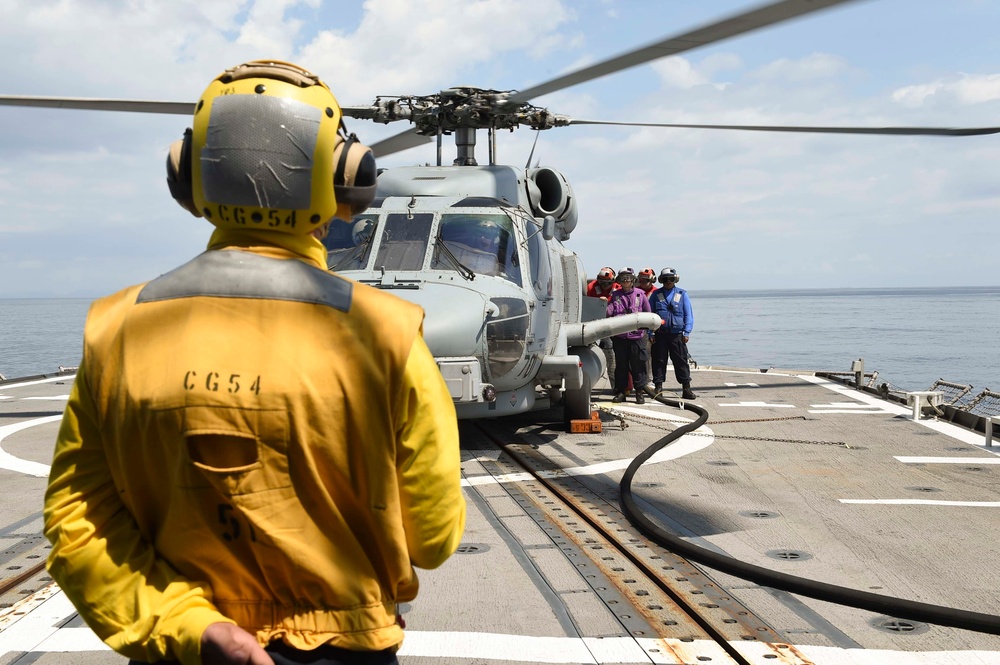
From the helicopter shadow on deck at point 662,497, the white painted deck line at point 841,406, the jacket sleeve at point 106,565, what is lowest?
the white painted deck line at point 841,406

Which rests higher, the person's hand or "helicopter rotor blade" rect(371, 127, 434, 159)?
"helicopter rotor blade" rect(371, 127, 434, 159)

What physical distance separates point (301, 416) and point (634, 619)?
2.94 meters

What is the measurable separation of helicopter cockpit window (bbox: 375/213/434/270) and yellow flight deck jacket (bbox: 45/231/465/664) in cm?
650

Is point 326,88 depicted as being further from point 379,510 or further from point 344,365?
point 379,510

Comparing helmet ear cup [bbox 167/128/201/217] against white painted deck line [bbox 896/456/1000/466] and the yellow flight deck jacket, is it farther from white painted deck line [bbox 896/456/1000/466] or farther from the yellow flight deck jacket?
white painted deck line [bbox 896/456/1000/466]

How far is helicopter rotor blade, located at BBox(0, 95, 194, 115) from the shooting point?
7.55 m

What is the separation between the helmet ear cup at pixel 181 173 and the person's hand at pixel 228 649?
810 millimetres

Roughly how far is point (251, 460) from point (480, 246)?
687 centimetres

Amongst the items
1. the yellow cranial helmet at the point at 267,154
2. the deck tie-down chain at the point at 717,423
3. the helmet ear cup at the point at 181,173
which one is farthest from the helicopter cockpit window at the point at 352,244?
the yellow cranial helmet at the point at 267,154

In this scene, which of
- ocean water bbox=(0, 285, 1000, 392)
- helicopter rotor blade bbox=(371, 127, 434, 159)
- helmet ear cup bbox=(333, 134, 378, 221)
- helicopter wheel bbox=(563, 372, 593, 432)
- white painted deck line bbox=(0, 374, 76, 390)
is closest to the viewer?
helmet ear cup bbox=(333, 134, 378, 221)

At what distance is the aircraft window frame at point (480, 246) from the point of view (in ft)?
26.9

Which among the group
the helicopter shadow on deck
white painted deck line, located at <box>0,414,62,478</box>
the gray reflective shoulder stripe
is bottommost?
white painted deck line, located at <box>0,414,62,478</box>

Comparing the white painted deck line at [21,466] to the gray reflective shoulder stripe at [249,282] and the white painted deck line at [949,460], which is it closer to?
the gray reflective shoulder stripe at [249,282]

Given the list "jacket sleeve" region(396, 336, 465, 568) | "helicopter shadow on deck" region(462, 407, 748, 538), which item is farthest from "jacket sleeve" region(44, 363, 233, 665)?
"helicopter shadow on deck" region(462, 407, 748, 538)
